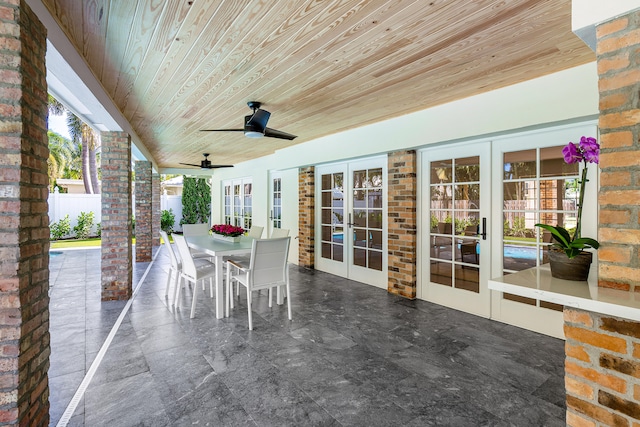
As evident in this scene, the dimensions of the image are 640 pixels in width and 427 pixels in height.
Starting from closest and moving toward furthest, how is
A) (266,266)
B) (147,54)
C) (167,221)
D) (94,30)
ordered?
(94,30) → (147,54) → (266,266) → (167,221)

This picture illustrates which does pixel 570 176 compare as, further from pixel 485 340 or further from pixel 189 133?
pixel 189 133

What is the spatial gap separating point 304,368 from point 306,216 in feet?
13.1

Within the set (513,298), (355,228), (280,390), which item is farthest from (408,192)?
(280,390)

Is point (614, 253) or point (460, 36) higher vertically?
point (460, 36)

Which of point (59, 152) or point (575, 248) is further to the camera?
point (59, 152)

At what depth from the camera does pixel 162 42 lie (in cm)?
228

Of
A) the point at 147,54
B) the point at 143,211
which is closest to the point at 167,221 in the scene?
the point at 143,211

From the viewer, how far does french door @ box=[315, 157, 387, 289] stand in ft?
16.5

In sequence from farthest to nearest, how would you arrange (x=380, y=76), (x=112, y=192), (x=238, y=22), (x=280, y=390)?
(x=112, y=192), (x=380, y=76), (x=280, y=390), (x=238, y=22)

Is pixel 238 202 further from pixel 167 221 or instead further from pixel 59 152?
pixel 59 152

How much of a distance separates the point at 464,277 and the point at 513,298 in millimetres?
575

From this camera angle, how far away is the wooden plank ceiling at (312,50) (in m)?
1.91

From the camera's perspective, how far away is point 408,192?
14.6ft

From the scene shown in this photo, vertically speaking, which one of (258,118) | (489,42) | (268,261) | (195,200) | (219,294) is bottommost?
(219,294)
